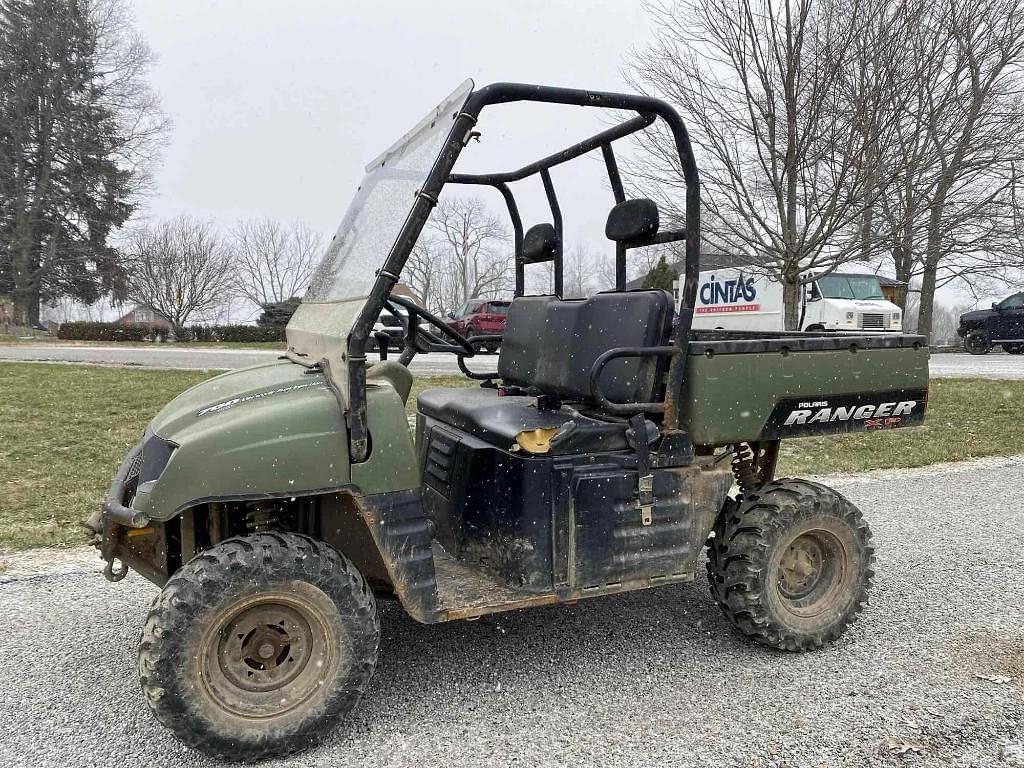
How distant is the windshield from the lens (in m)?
19.9

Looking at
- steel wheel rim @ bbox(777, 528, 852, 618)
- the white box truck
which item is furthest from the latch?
the white box truck

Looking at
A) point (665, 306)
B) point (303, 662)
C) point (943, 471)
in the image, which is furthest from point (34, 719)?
point (943, 471)

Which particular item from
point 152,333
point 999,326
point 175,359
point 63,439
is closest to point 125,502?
point 63,439

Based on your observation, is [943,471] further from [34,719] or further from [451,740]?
[34,719]

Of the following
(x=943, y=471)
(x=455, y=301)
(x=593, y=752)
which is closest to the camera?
(x=593, y=752)

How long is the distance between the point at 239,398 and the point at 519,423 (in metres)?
1.07

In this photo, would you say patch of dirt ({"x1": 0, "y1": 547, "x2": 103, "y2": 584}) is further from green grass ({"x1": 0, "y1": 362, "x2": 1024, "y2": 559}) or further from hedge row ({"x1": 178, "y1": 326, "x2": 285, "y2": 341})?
hedge row ({"x1": 178, "y1": 326, "x2": 285, "y2": 341})

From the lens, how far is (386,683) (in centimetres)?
303

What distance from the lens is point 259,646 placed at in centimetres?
259

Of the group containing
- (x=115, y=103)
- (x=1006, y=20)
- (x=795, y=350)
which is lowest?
(x=795, y=350)

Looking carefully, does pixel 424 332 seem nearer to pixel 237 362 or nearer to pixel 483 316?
pixel 237 362

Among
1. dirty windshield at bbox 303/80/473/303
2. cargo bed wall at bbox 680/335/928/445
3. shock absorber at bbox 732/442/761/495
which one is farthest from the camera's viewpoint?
shock absorber at bbox 732/442/761/495

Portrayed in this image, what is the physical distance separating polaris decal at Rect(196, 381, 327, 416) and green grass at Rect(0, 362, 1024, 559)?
2724 mm

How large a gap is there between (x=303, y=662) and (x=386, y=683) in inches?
20.7
